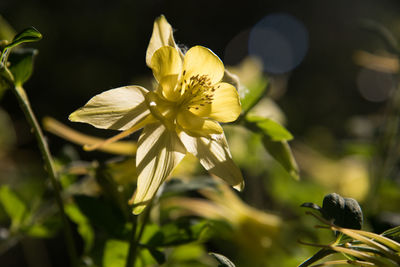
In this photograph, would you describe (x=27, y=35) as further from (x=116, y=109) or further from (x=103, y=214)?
(x=103, y=214)

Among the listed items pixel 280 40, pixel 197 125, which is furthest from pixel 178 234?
pixel 280 40

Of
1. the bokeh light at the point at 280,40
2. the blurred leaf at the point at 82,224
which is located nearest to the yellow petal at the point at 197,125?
the blurred leaf at the point at 82,224

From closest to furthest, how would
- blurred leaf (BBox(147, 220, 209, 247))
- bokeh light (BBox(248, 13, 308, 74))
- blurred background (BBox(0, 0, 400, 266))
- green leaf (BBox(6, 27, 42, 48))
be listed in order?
1. green leaf (BBox(6, 27, 42, 48))
2. blurred leaf (BBox(147, 220, 209, 247))
3. blurred background (BBox(0, 0, 400, 266))
4. bokeh light (BBox(248, 13, 308, 74))

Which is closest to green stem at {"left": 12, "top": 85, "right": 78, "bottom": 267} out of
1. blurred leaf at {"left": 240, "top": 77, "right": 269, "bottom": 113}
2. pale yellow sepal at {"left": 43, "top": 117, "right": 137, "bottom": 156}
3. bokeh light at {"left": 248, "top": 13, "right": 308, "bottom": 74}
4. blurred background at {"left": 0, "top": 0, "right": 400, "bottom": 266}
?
pale yellow sepal at {"left": 43, "top": 117, "right": 137, "bottom": 156}

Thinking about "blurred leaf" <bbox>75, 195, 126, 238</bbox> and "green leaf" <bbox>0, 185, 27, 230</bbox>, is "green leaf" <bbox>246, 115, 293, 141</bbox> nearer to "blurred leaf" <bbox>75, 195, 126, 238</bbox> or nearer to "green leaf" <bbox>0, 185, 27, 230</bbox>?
"blurred leaf" <bbox>75, 195, 126, 238</bbox>

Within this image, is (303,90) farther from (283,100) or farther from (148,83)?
(148,83)
